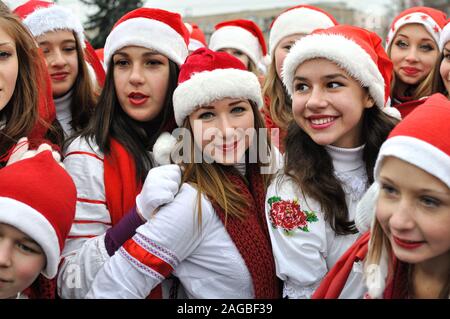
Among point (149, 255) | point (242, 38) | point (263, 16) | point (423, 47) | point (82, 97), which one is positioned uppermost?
point (263, 16)

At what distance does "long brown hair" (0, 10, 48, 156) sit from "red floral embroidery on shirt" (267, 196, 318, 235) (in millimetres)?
1303

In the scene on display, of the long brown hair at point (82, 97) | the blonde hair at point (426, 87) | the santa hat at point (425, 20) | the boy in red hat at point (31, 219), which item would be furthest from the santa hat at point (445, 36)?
the boy in red hat at point (31, 219)

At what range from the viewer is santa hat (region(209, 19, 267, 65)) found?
699 cm

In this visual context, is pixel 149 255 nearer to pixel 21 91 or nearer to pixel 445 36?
pixel 21 91

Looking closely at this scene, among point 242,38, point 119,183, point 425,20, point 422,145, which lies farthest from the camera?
point 242,38

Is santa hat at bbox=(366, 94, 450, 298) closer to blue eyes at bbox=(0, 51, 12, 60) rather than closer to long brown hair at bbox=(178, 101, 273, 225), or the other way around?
long brown hair at bbox=(178, 101, 273, 225)

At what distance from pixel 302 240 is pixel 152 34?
61.9 inches

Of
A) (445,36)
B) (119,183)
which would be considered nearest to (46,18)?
(119,183)

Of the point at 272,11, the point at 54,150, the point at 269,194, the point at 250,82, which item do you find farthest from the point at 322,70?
the point at 272,11

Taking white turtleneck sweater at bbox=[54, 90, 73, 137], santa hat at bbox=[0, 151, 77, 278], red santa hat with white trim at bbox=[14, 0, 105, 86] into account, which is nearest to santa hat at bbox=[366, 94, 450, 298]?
santa hat at bbox=[0, 151, 77, 278]

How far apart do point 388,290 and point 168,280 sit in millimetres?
1162

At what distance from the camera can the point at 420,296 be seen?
2045 millimetres

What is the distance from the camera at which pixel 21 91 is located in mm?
2854

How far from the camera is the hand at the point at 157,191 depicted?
8.08 ft
